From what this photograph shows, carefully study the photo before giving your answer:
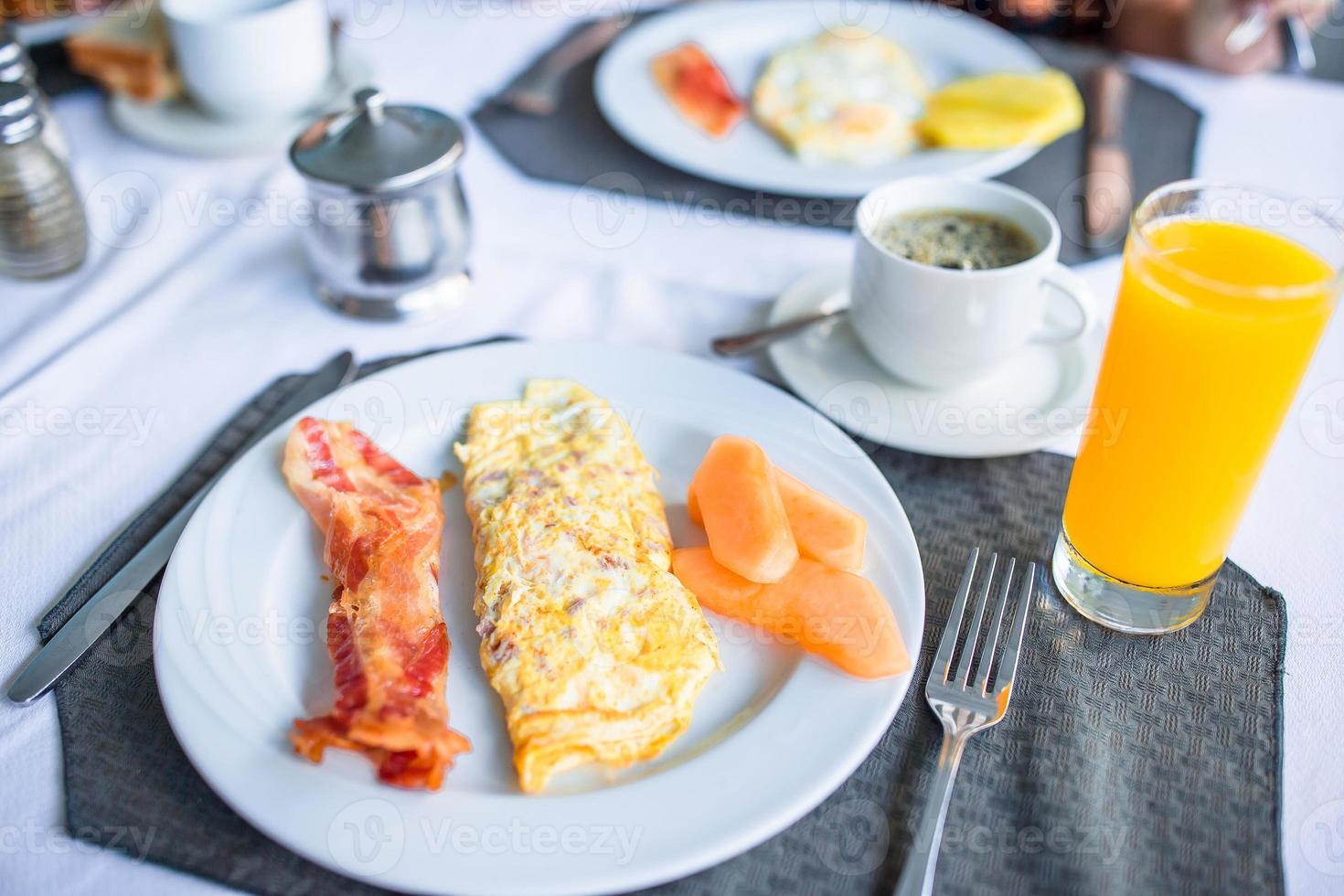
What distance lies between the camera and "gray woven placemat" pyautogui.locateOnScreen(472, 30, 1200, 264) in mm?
1843

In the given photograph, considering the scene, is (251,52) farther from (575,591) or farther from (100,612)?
(575,591)

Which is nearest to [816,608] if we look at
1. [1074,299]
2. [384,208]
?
[1074,299]

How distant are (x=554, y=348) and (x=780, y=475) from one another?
1.37 ft

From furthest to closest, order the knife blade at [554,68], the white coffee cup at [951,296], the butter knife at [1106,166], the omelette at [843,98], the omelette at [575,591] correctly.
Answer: the knife blade at [554,68] → the omelette at [843,98] → the butter knife at [1106,166] → the white coffee cup at [951,296] → the omelette at [575,591]

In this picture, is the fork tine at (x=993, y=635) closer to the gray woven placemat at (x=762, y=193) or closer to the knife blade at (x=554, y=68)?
the gray woven placemat at (x=762, y=193)

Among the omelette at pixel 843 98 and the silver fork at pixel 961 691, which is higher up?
the omelette at pixel 843 98

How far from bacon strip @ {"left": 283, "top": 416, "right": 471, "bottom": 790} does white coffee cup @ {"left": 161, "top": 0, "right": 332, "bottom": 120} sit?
0.93 m

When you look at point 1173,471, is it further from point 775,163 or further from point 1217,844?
point 775,163

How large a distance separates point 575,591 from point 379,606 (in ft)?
0.68

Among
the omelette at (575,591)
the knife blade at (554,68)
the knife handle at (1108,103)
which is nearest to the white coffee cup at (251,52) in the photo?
the knife blade at (554,68)

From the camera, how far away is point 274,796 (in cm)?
88

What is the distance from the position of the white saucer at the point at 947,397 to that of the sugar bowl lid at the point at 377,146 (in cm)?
58

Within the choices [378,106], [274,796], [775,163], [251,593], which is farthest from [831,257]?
[274,796]

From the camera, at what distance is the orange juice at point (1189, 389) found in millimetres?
923
